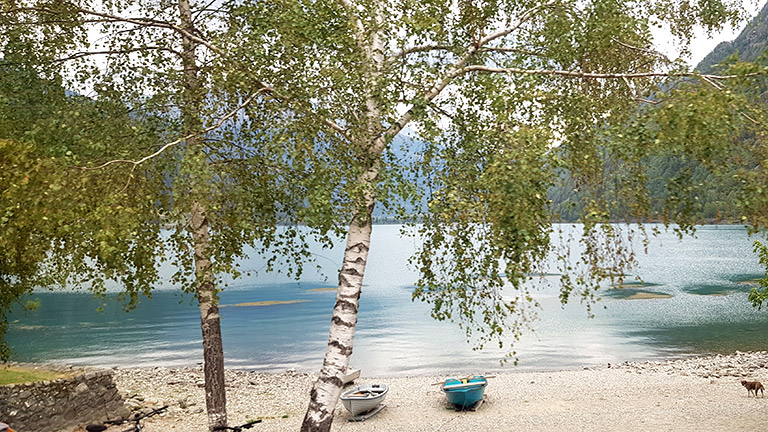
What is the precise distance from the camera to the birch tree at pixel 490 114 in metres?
7.36

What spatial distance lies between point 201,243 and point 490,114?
18.4 ft

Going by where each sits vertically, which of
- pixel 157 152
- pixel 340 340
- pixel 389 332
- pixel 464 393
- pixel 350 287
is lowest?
pixel 389 332

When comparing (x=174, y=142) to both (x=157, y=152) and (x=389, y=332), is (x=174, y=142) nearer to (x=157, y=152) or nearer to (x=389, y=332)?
(x=157, y=152)

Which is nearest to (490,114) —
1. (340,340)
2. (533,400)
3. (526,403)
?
(340,340)

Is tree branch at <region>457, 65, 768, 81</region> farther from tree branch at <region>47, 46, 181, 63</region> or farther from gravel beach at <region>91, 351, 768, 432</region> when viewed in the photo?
gravel beach at <region>91, 351, 768, 432</region>

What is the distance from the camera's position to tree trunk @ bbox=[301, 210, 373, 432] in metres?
8.77

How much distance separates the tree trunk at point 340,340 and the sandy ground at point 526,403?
358 inches

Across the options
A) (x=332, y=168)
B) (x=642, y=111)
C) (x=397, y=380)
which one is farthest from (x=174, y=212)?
(x=397, y=380)

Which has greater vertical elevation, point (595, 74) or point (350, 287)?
point (595, 74)

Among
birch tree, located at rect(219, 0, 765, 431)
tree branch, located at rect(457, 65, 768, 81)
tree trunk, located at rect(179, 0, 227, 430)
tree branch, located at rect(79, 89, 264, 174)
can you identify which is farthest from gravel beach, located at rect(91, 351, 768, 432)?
tree branch, located at rect(457, 65, 768, 81)

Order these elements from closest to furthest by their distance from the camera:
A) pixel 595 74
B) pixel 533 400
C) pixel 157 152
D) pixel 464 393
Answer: pixel 157 152 → pixel 595 74 → pixel 464 393 → pixel 533 400

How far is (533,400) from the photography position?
21.6 m

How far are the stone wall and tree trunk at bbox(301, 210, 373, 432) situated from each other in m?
8.37

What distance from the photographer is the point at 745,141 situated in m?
7.59
